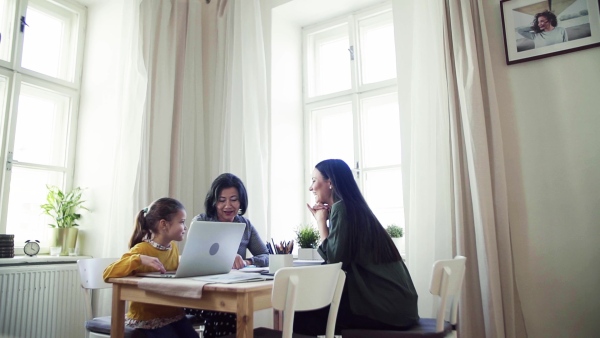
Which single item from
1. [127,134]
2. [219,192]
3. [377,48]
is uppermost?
[377,48]

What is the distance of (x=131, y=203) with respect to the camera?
2943mm

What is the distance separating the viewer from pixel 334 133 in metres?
3.48

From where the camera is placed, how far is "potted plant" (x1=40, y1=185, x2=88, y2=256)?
303 cm

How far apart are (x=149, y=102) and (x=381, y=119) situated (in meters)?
1.72

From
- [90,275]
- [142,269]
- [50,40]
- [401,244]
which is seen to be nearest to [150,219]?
[142,269]

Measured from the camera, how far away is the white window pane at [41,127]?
3105 mm

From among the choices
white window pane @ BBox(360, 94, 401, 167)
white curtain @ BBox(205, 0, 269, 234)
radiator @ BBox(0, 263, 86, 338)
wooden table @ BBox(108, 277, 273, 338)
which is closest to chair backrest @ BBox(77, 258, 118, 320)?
wooden table @ BBox(108, 277, 273, 338)

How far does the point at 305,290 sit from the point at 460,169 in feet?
4.74

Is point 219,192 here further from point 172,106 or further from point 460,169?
point 460,169

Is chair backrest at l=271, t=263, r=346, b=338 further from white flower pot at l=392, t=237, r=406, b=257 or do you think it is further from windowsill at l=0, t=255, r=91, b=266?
windowsill at l=0, t=255, r=91, b=266

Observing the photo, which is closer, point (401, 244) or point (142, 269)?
point (142, 269)

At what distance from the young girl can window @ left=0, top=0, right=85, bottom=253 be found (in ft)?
5.60

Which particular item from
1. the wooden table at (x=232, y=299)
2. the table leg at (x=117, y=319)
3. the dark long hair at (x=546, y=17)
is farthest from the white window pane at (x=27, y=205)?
the dark long hair at (x=546, y=17)

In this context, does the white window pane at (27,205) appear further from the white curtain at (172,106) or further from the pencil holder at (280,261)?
the pencil holder at (280,261)
